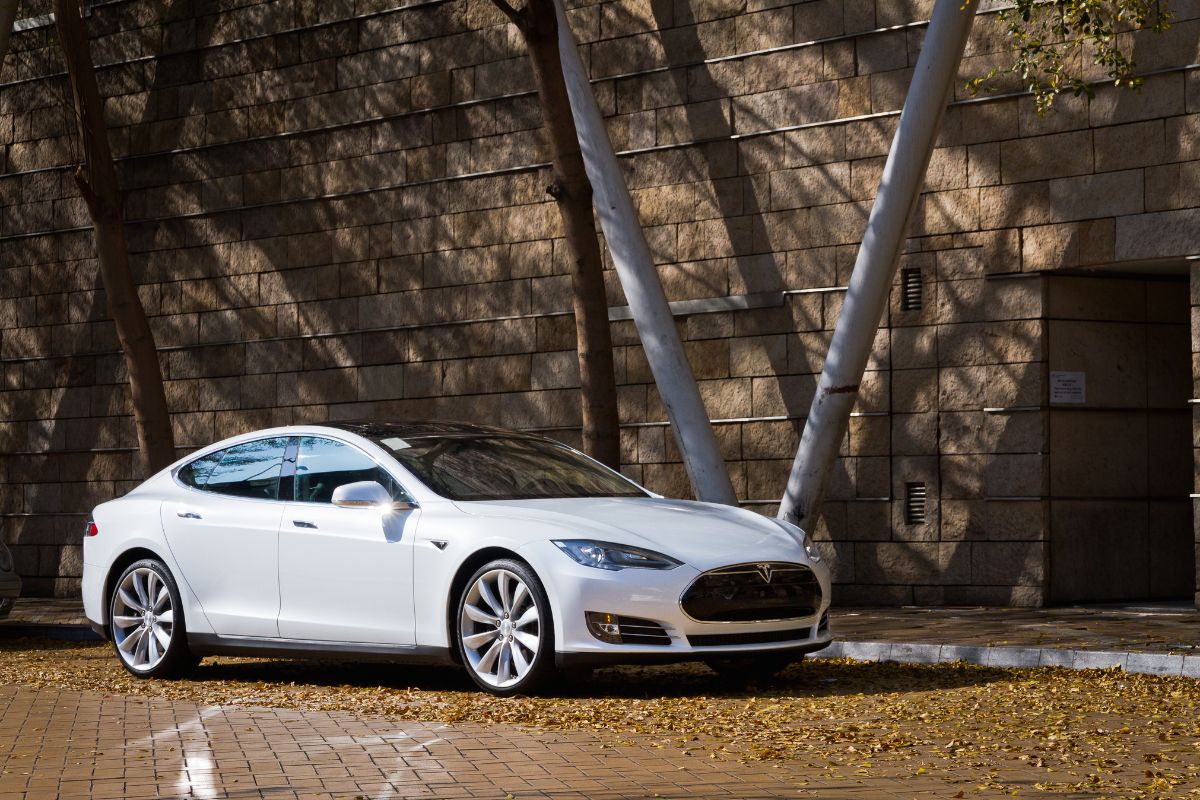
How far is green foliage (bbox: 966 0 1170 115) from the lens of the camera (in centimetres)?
1230

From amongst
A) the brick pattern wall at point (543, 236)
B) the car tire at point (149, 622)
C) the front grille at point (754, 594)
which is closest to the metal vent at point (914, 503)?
the brick pattern wall at point (543, 236)

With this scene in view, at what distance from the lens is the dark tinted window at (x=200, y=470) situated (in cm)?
1085

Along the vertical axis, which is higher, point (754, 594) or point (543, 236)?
point (543, 236)

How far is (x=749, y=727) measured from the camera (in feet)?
25.3

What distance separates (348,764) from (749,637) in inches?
105

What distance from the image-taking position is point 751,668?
379 inches

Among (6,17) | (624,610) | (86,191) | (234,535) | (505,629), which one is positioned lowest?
(505,629)

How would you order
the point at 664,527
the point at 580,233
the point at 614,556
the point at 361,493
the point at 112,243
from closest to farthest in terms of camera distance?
1. the point at 614,556
2. the point at 664,527
3. the point at 361,493
4. the point at 580,233
5. the point at 112,243

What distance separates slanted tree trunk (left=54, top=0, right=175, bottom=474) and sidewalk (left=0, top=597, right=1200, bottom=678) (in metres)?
2.70

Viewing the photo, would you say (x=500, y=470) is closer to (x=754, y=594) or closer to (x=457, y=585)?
(x=457, y=585)

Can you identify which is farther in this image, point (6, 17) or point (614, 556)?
point (6, 17)

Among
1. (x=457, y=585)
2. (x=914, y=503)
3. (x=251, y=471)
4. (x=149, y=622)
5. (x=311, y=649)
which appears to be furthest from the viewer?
(x=914, y=503)

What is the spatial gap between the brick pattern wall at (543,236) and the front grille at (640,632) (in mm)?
6450

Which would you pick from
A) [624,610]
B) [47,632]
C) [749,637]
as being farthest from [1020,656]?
[47,632]
